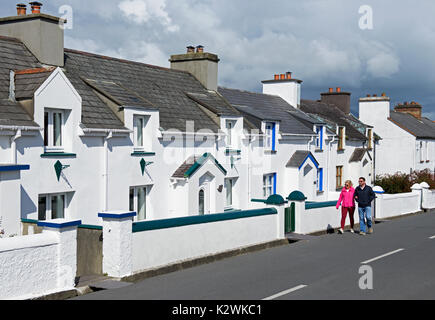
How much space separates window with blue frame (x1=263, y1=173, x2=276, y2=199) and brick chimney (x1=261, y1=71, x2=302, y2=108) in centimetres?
806

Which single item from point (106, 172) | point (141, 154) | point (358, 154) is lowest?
point (106, 172)

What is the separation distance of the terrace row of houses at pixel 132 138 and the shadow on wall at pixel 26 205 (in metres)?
0.03

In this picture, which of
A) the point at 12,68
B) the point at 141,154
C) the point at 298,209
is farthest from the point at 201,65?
the point at 12,68

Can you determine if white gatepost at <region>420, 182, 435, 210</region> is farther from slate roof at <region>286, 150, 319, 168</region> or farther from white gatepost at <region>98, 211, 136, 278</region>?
white gatepost at <region>98, 211, 136, 278</region>

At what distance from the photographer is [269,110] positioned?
31.0 metres

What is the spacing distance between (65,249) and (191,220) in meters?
4.01

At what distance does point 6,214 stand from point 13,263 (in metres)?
3.64

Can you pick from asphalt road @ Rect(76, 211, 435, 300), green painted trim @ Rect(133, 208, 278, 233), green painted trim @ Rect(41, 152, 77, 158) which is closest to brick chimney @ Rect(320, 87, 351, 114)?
asphalt road @ Rect(76, 211, 435, 300)

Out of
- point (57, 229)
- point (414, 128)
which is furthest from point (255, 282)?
point (414, 128)

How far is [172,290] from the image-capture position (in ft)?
35.5

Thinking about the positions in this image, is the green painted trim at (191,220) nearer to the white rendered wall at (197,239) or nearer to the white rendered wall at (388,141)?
the white rendered wall at (197,239)

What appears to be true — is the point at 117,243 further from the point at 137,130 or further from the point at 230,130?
the point at 230,130

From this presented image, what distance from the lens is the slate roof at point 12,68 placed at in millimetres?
14584

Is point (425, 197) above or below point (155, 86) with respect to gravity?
below
